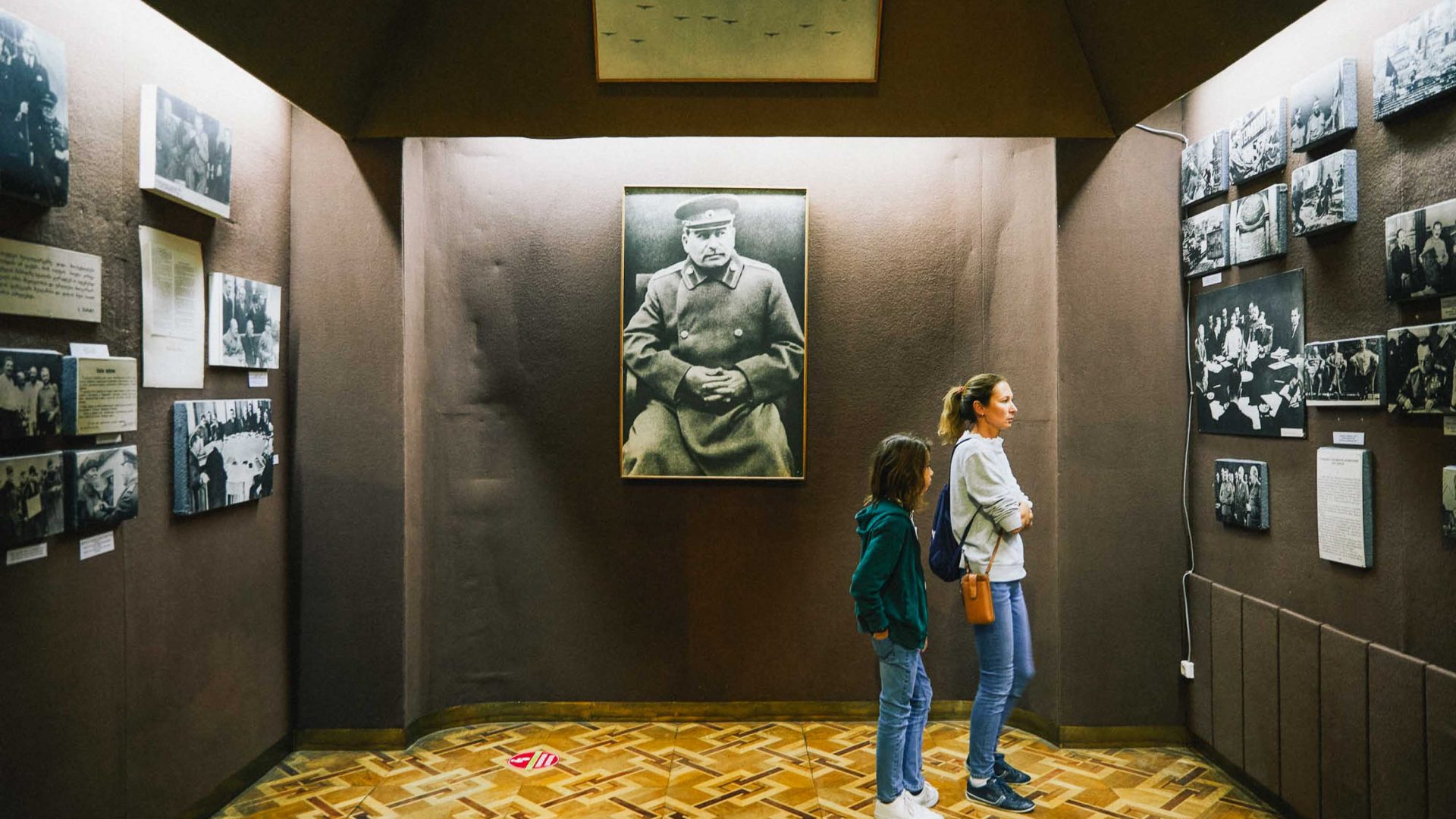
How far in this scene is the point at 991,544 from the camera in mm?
3039

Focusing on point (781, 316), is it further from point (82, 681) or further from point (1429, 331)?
point (82, 681)

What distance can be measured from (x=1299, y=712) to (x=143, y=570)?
4109mm

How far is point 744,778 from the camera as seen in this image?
11.3ft

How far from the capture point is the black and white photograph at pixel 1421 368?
7.73 ft

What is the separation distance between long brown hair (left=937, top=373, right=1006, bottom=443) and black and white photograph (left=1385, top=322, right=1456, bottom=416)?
117 cm

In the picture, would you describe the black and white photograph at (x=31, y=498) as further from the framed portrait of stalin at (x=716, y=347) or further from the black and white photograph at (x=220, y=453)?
the framed portrait of stalin at (x=716, y=347)

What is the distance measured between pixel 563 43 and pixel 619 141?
0.80 meters

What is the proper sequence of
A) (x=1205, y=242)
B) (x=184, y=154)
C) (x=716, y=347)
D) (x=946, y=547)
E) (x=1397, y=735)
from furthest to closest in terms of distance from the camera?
(x=716, y=347)
(x=1205, y=242)
(x=946, y=547)
(x=184, y=154)
(x=1397, y=735)

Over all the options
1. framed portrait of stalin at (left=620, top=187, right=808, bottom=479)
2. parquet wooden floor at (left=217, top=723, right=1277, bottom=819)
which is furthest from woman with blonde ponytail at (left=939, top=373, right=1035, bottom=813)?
framed portrait of stalin at (left=620, top=187, right=808, bottom=479)

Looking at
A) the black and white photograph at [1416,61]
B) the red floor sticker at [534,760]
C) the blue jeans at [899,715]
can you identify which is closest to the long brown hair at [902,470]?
the blue jeans at [899,715]

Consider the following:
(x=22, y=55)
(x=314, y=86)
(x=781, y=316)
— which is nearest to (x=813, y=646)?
(x=781, y=316)

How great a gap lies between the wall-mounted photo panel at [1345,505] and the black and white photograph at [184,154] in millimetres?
4138

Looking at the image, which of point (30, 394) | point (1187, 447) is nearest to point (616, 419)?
point (30, 394)

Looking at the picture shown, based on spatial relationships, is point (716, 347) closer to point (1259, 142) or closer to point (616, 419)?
point (616, 419)
